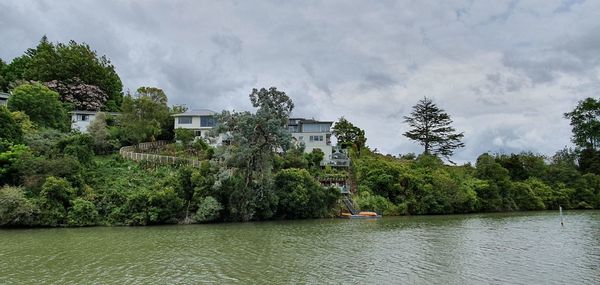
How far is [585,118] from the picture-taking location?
80625mm

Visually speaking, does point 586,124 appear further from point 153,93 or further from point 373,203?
point 153,93

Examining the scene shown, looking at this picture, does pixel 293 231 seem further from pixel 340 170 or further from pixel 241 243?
pixel 340 170

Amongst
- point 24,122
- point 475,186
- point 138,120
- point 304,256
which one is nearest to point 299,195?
point 304,256

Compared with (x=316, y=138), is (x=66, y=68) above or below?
above

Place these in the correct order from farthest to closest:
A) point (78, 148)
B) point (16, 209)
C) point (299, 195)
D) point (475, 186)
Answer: point (475, 186) < point (78, 148) < point (299, 195) < point (16, 209)

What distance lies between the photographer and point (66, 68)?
7769cm

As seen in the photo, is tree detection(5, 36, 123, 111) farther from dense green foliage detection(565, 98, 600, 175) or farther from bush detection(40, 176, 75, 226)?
dense green foliage detection(565, 98, 600, 175)

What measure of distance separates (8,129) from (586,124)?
91.0 meters

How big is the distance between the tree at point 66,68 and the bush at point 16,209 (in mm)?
44425

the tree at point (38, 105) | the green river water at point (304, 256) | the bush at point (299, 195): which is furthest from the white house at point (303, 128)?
→ the green river water at point (304, 256)

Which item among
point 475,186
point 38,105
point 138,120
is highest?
point 38,105

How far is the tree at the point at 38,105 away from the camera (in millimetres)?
58625

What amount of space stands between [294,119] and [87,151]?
3185cm

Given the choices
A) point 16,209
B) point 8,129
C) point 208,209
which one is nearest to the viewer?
point 16,209
